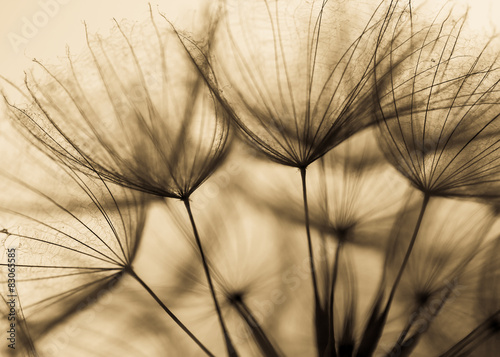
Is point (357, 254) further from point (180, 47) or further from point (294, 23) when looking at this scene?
point (180, 47)

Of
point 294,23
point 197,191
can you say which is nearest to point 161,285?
point 197,191

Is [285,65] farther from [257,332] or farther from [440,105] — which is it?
[257,332]

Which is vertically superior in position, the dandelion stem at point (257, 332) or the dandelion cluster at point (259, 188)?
the dandelion cluster at point (259, 188)

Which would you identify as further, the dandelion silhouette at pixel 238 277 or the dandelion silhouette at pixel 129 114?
the dandelion silhouette at pixel 238 277

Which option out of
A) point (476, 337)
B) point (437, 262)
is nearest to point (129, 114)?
point (437, 262)

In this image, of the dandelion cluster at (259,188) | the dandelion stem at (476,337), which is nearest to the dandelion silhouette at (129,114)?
the dandelion cluster at (259,188)
